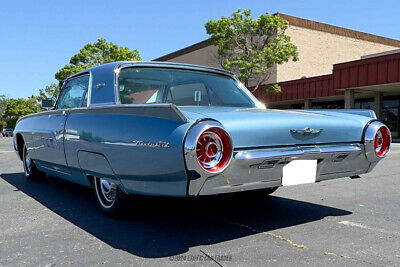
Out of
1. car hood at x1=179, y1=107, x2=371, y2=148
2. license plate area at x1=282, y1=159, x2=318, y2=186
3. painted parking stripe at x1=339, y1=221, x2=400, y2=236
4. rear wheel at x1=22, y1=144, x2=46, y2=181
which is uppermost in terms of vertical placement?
car hood at x1=179, y1=107, x2=371, y2=148

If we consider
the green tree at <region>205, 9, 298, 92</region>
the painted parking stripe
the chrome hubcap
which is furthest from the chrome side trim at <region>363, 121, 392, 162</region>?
the green tree at <region>205, 9, 298, 92</region>

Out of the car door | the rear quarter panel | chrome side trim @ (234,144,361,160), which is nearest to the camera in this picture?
the rear quarter panel

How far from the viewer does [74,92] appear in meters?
4.49

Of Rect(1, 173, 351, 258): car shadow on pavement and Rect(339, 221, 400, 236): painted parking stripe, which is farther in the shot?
Rect(339, 221, 400, 236): painted parking stripe

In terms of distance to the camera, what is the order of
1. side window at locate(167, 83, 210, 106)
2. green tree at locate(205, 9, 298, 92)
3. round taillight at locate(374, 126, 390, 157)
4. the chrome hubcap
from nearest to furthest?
round taillight at locate(374, 126, 390, 157) → side window at locate(167, 83, 210, 106) → the chrome hubcap → green tree at locate(205, 9, 298, 92)

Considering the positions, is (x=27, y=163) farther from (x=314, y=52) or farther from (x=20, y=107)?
(x=20, y=107)

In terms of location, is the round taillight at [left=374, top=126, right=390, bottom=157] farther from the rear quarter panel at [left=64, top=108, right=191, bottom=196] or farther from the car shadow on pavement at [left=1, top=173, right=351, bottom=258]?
the rear quarter panel at [left=64, top=108, right=191, bottom=196]

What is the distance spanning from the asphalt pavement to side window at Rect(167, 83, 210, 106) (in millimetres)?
1033

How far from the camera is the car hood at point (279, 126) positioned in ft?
8.65

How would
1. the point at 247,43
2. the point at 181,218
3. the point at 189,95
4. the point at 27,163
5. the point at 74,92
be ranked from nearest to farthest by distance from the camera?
the point at 181,218 → the point at 189,95 → the point at 74,92 → the point at 27,163 → the point at 247,43

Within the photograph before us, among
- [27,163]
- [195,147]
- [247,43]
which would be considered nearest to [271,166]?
[195,147]

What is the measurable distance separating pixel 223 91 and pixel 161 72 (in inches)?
27.5

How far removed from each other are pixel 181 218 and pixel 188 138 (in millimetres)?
1348

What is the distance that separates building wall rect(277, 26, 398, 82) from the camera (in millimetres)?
34125
